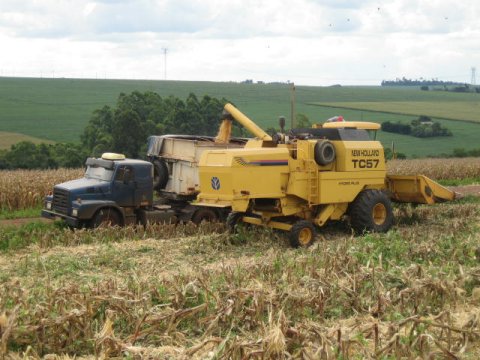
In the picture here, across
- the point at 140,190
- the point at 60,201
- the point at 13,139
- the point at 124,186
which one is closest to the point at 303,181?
the point at 140,190

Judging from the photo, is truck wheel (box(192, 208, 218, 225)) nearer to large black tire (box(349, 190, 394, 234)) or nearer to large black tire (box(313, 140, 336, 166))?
large black tire (box(349, 190, 394, 234))

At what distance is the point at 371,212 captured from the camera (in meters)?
15.6

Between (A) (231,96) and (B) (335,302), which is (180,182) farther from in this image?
(A) (231,96)

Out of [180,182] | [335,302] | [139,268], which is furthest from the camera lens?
[180,182]

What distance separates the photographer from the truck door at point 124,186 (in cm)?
1703

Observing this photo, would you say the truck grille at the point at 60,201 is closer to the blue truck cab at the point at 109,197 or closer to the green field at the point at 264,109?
the blue truck cab at the point at 109,197

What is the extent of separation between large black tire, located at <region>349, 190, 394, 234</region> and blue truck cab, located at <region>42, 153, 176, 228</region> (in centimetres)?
437

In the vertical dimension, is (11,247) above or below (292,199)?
below

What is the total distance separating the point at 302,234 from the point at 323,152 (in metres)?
1.74

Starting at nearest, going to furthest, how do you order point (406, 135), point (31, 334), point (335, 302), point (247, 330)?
point (31, 334)
point (247, 330)
point (335, 302)
point (406, 135)

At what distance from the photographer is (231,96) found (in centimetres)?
11038

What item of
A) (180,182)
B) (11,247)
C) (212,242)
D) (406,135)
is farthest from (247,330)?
(406,135)

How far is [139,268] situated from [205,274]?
8.96 ft

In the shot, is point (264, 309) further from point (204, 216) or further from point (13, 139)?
point (13, 139)
